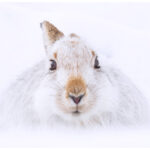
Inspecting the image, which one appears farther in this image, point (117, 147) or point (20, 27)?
point (20, 27)

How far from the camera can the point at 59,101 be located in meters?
1.93

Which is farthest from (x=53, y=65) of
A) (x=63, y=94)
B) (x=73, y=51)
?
(x=63, y=94)

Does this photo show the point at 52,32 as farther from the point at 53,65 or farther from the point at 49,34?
the point at 53,65

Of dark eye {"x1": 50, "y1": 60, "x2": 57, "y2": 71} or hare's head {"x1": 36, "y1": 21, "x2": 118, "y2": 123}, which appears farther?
dark eye {"x1": 50, "y1": 60, "x2": 57, "y2": 71}

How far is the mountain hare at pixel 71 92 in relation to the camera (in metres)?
1.94

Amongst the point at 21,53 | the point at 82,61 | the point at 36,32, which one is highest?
the point at 36,32

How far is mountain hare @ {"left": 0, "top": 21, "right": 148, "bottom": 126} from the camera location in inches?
76.3

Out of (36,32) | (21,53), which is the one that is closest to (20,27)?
(36,32)

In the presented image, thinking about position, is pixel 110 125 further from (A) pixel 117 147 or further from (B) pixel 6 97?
(B) pixel 6 97

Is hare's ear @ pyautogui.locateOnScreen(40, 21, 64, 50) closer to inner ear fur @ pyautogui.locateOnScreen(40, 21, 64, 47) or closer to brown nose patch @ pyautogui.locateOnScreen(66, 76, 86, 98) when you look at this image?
inner ear fur @ pyautogui.locateOnScreen(40, 21, 64, 47)

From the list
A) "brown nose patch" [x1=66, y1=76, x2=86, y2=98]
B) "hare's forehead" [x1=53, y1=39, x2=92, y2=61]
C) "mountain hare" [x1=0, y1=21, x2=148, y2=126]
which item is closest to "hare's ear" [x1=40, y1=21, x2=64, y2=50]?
"mountain hare" [x1=0, y1=21, x2=148, y2=126]

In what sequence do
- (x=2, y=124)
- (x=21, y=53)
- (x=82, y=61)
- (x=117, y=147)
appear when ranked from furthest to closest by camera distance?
(x=21, y=53), (x=2, y=124), (x=82, y=61), (x=117, y=147)

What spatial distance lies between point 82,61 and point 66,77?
0.13 metres

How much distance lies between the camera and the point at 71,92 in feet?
6.12
